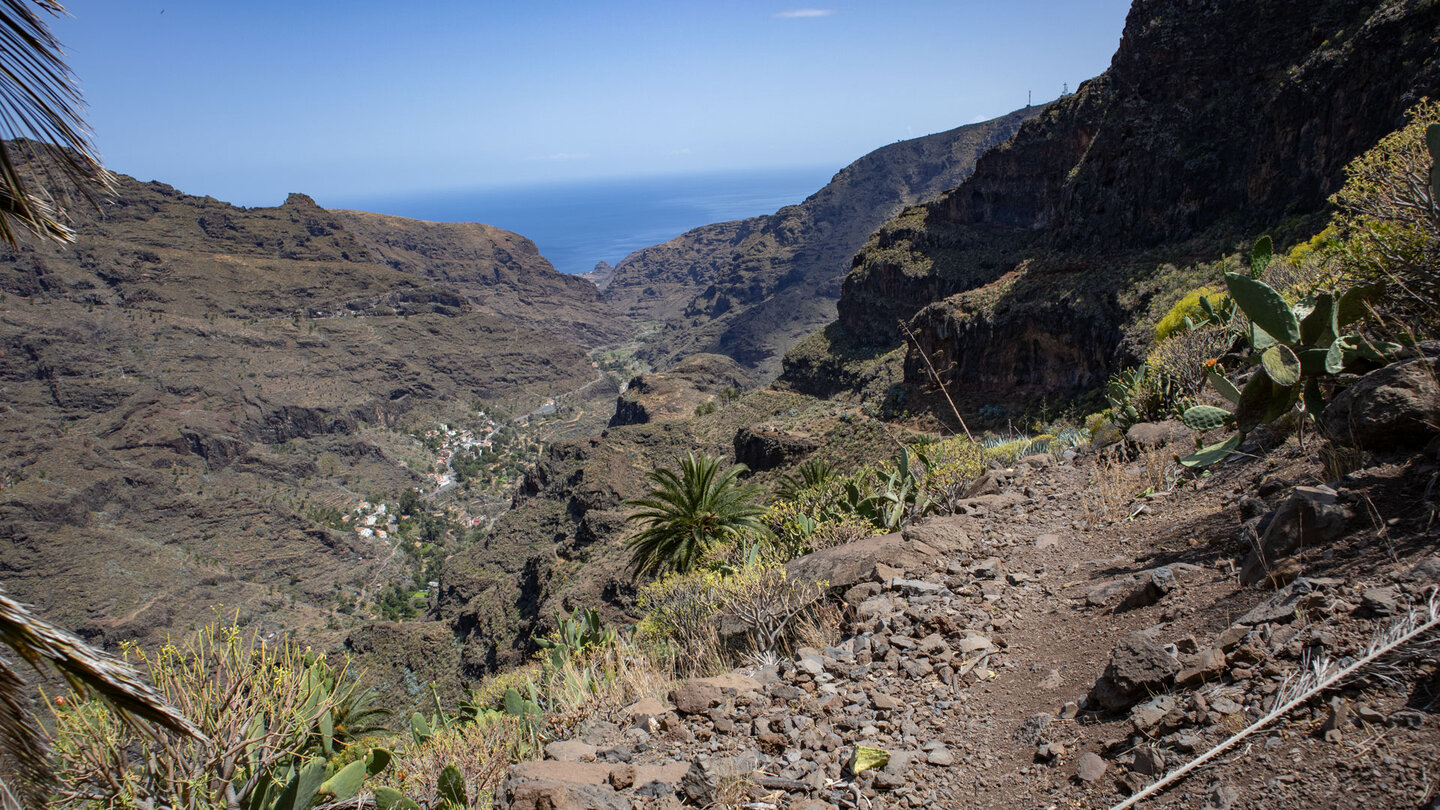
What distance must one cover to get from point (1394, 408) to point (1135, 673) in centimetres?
225

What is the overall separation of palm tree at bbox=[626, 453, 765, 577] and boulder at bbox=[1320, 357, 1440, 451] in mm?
9548

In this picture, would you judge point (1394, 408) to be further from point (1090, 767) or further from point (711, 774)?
point (711, 774)

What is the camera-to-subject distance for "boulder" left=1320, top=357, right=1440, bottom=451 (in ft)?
12.0

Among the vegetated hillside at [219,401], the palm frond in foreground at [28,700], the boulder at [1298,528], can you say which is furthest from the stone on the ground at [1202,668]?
the vegetated hillside at [219,401]

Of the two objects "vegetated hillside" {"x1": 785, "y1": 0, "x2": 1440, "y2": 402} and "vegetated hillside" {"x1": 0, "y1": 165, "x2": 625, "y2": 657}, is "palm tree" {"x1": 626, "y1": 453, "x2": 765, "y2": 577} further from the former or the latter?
"vegetated hillside" {"x1": 0, "y1": 165, "x2": 625, "y2": 657}

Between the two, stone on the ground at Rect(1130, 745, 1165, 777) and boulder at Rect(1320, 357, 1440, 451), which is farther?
boulder at Rect(1320, 357, 1440, 451)

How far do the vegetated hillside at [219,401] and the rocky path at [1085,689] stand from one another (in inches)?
1663

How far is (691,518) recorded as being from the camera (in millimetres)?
13211

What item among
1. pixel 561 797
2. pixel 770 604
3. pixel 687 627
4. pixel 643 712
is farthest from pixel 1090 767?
pixel 687 627

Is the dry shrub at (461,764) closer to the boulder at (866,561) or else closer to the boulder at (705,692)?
the boulder at (705,692)

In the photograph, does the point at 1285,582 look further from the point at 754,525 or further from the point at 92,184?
the point at 754,525

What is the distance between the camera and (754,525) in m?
13.0

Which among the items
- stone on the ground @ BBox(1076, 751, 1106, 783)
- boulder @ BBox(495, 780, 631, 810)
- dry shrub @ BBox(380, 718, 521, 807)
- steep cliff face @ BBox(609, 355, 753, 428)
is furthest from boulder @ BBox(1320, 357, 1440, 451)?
steep cliff face @ BBox(609, 355, 753, 428)

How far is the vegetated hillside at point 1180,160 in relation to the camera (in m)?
25.7
